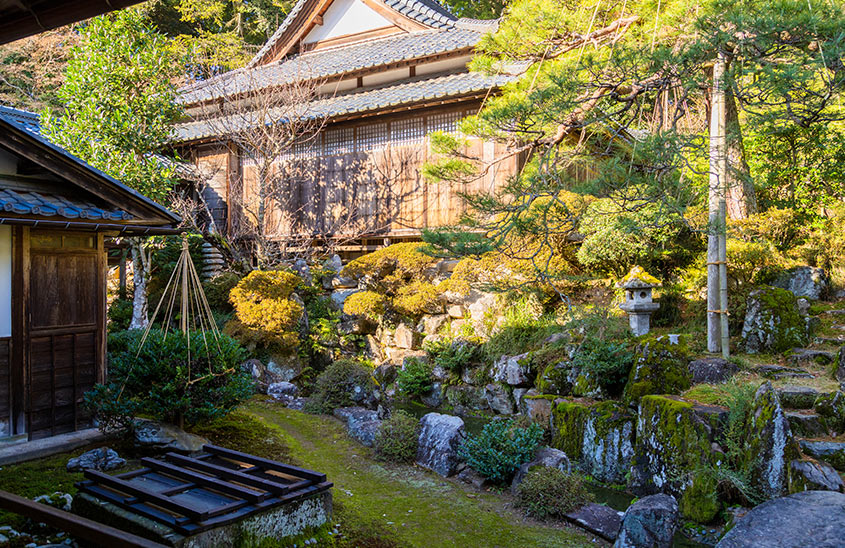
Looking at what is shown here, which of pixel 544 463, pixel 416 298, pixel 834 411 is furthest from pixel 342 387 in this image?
pixel 834 411

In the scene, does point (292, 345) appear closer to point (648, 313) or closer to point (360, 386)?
point (360, 386)

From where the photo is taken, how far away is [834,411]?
6.77 meters

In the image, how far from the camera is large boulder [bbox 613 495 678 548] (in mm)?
5500

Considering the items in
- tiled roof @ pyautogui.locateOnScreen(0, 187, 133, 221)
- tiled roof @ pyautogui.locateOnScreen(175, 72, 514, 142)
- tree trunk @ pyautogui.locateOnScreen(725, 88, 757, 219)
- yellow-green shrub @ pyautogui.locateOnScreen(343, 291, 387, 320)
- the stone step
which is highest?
tiled roof @ pyautogui.locateOnScreen(175, 72, 514, 142)

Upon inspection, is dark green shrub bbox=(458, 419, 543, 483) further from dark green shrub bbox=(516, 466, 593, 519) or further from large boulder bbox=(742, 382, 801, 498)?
large boulder bbox=(742, 382, 801, 498)

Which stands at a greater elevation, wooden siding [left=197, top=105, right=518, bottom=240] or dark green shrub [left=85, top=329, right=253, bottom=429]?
wooden siding [left=197, top=105, right=518, bottom=240]

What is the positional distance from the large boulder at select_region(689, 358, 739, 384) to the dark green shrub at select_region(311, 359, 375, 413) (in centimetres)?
584

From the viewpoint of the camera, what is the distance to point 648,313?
9859 millimetres

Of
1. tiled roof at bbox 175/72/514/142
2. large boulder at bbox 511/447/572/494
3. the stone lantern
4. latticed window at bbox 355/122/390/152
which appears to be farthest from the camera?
latticed window at bbox 355/122/390/152

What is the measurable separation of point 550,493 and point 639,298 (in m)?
4.29

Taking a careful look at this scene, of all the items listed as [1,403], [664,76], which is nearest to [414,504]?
[1,403]

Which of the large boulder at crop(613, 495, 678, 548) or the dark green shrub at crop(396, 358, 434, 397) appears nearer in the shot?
the large boulder at crop(613, 495, 678, 548)

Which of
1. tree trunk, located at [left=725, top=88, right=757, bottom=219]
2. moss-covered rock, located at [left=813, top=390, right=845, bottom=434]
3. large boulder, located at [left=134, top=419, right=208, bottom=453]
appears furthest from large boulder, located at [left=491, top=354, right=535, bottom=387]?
large boulder, located at [left=134, top=419, right=208, bottom=453]

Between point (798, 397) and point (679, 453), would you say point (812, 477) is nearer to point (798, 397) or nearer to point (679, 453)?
point (679, 453)
